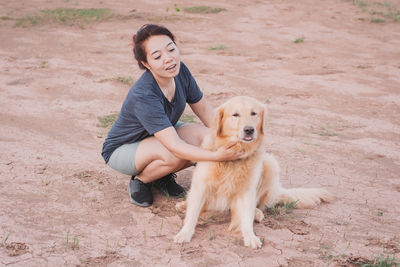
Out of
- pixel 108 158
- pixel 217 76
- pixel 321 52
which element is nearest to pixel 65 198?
pixel 108 158


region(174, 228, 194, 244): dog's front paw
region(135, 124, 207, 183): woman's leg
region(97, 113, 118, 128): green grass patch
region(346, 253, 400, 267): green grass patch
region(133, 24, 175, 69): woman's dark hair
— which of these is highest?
region(133, 24, 175, 69): woman's dark hair

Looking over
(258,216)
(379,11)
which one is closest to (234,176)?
(258,216)

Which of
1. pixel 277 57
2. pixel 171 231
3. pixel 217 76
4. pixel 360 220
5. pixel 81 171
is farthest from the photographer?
pixel 277 57

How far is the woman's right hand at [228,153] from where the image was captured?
9.31 ft

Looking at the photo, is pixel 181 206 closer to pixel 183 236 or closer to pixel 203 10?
pixel 183 236

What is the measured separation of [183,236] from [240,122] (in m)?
0.87

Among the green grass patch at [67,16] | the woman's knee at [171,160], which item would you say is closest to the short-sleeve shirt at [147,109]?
the woman's knee at [171,160]

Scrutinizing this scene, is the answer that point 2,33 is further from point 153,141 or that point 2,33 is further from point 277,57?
point 153,141

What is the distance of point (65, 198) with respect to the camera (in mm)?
3391

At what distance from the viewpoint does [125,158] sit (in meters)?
3.34

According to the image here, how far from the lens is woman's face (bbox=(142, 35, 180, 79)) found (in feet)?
9.96

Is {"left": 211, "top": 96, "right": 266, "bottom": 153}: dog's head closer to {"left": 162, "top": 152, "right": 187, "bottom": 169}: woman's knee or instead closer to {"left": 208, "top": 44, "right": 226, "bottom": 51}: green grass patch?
{"left": 162, "top": 152, "right": 187, "bottom": 169}: woman's knee

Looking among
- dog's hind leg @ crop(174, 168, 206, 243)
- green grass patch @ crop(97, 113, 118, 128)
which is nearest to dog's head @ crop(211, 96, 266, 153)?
dog's hind leg @ crop(174, 168, 206, 243)

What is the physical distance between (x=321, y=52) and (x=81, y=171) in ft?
21.8
